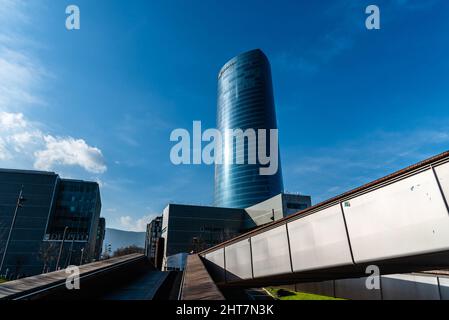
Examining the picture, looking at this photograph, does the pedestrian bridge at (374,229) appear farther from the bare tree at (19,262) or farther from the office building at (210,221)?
the bare tree at (19,262)

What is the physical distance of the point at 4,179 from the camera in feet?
271

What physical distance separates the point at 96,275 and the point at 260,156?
120m

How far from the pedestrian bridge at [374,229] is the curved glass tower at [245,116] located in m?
103

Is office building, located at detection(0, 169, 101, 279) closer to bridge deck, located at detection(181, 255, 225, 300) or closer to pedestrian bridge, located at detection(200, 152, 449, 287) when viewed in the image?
bridge deck, located at detection(181, 255, 225, 300)

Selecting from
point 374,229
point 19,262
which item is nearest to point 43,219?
point 19,262

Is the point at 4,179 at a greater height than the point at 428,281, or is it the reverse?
the point at 4,179

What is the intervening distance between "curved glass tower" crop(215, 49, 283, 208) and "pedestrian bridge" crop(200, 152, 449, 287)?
10304 cm

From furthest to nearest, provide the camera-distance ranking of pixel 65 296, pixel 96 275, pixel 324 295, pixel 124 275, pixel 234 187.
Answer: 1. pixel 234 187
2. pixel 324 295
3. pixel 124 275
4. pixel 96 275
5. pixel 65 296

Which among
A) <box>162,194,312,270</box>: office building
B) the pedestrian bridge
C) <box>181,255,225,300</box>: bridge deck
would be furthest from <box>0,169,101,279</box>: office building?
the pedestrian bridge

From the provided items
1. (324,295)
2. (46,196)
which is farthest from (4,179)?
(324,295)

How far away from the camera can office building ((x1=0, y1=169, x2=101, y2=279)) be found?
75.1m

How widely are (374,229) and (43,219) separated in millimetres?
98642

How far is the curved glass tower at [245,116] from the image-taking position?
11769cm
